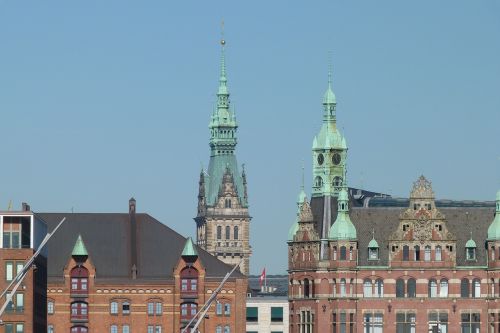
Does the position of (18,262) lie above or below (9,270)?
above

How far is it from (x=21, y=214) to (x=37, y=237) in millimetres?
5841

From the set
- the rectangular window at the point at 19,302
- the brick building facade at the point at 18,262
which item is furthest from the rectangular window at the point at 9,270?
the rectangular window at the point at 19,302

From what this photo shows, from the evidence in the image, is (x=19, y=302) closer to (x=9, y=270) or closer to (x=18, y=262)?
(x=9, y=270)

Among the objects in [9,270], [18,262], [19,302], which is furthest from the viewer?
[19,302]

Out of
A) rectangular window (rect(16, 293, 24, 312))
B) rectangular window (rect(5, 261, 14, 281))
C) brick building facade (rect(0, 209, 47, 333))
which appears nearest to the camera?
brick building facade (rect(0, 209, 47, 333))

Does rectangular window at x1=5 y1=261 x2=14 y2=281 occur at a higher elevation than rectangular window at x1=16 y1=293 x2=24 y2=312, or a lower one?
higher

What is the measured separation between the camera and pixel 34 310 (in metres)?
185

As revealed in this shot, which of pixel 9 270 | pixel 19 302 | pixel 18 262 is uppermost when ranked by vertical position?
pixel 18 262

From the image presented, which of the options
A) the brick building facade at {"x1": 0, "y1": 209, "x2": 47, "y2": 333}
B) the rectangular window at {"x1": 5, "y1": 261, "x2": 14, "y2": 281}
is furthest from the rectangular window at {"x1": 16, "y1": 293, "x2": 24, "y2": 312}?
the rectangular window at {"x1": 5, "y1": 261, "x2": 14, "y2": 281}

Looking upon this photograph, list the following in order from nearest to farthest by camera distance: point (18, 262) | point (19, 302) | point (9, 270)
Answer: point (18, 262) < point (9, 270) < point (19, 302)

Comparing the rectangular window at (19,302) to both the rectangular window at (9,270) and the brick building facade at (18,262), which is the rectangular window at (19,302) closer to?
the brick building facade at (18,262)

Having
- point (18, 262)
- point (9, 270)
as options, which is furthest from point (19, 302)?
point (18, 262)

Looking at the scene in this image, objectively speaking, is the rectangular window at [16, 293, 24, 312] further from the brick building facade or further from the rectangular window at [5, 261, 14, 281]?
the rectangular window at [5, 261, 14, 281]

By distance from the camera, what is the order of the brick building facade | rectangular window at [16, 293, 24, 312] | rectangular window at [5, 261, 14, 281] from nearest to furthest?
the brick building facade
rectangular window at [5, 261, 14, 281]
rectangular window at [16, 293, 24, 312]
